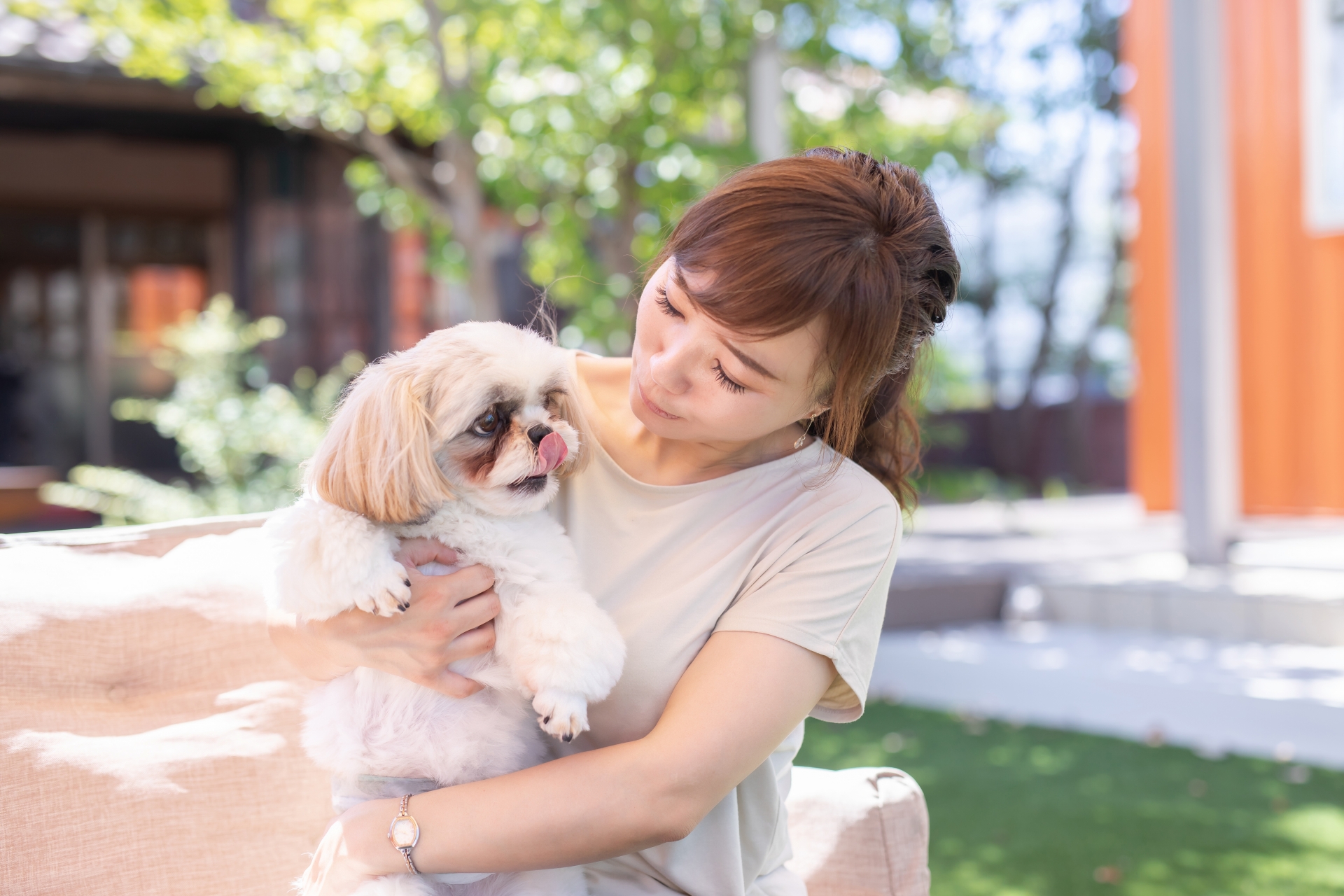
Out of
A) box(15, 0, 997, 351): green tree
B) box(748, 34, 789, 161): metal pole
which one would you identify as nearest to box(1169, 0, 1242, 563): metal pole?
box(15, 0, 997, 351): green tree

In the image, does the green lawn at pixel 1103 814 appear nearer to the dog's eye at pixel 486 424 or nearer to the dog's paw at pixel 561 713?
the dog's paw at pixel 561 713

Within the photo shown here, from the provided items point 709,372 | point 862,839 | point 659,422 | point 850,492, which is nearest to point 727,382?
point 709,372

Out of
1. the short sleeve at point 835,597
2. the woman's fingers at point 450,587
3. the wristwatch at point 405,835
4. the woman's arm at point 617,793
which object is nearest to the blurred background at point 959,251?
the short sleeve at point 835,597

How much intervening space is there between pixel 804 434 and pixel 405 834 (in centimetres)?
90

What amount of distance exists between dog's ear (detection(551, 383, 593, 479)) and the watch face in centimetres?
60

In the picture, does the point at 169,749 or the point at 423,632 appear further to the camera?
the point at 169,749

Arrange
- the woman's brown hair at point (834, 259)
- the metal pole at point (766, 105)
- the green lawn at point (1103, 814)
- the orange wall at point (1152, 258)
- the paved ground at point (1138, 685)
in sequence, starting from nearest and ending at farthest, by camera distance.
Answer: the woman's brown hair at point (834, 259) → the green lawn at point (1103, 814) → the paved ground at point (1138, 685) → the metal pole at point (766, 105) → the orange wall at point (1152, 258)

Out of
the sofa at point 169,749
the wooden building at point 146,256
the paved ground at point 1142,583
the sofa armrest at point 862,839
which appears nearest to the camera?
the sofa at point 169,749

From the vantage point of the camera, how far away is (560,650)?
151 centimetres

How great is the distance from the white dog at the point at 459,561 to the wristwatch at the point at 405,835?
5 centimetres

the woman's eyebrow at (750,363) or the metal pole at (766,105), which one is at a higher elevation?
the metal pole at (766,105)

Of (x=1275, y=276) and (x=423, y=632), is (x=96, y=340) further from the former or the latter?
(x=1275, y=276)

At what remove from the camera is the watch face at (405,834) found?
4.70 feet

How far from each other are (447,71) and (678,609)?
389cm
